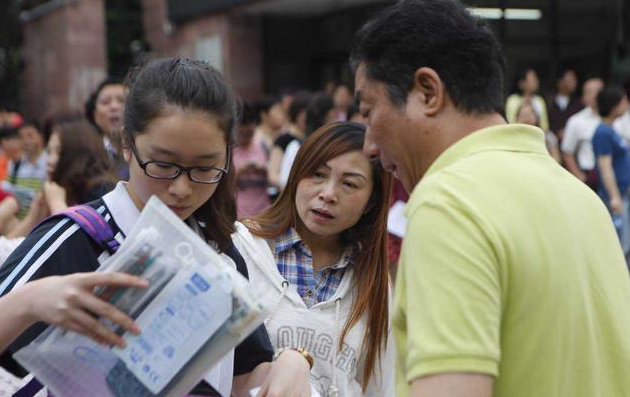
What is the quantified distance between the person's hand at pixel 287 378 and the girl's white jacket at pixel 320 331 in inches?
28.4

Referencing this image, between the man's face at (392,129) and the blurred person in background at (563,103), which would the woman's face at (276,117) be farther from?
the man's face at (392,129)

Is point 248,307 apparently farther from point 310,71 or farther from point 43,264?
point 310,71

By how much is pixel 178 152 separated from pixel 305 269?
48.9 inches

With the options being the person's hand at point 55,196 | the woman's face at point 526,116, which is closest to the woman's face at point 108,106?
the person's hand at point 55,196

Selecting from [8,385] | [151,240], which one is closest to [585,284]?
[151,240]

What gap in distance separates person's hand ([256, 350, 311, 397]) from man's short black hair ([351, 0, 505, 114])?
2.47ft

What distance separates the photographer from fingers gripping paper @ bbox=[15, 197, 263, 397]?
1.75 meters

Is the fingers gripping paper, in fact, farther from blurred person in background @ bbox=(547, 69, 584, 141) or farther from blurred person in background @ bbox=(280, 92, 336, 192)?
blurred person in background @ bbox=(547, 69, 584, 141)

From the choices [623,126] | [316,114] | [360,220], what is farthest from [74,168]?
[623,126]

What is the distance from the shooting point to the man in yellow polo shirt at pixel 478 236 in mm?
1677

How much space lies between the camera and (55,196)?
5023mm

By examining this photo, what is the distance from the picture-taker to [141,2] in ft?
67.9

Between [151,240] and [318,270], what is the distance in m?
1.68

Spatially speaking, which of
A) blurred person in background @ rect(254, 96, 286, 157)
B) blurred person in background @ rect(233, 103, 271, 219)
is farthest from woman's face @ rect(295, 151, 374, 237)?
blurred person in background @ rect(254, 96, 286, 157)
